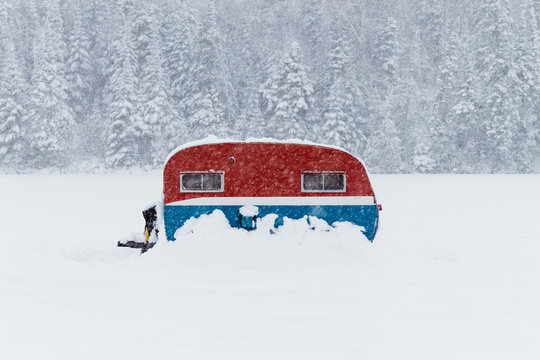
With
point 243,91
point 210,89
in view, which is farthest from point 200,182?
point 243,91

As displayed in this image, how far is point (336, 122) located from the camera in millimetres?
50094

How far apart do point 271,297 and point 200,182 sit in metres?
2.44

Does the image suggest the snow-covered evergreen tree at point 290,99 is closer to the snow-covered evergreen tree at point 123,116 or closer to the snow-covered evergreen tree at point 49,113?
the snow-covered evergreen tree at point 123,116

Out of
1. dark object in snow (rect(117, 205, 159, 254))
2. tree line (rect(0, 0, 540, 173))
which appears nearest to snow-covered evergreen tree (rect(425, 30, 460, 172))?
tree line (rect(0, 0, 540, 173))

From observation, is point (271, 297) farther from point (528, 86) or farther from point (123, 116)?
point (528, 86)

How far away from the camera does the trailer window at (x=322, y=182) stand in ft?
28.3

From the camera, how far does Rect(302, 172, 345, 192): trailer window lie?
28.3ft

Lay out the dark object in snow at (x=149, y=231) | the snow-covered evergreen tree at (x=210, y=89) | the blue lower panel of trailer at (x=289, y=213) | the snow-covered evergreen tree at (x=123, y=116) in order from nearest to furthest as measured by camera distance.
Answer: the blue lower panel of trailer at (x=289, y=213)
the dark object in snow at (x=149, y=231)
the snow-covered evergreen tree at (x=123, y=116)
the snow-covered evergreen tree at (x=210, y=89)

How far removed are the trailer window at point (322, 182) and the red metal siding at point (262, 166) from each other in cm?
6

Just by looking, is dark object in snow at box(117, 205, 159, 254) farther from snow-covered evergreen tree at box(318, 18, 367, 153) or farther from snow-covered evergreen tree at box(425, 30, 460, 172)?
snow-covered evergreen tree at box(425, 30, 460, 172)

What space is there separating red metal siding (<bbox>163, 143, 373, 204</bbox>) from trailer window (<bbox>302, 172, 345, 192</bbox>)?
0.21ft

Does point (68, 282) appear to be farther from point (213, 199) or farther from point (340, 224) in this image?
point (340, 224)

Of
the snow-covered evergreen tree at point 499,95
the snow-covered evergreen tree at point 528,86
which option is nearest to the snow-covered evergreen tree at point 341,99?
the snow-covered evergreen tree at point 499,95

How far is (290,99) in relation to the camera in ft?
166
